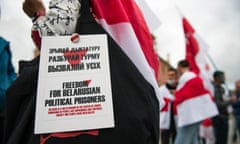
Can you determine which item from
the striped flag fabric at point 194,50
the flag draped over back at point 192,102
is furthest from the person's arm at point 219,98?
the flag draped over back at point 192,102

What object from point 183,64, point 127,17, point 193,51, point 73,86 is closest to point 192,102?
point 183,64

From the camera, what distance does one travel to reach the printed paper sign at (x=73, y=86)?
3.17 ft

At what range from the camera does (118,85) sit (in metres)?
1.03

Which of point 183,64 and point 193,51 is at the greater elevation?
point 193,51

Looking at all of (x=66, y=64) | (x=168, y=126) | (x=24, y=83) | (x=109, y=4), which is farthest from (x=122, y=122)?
(x=168, y=126)

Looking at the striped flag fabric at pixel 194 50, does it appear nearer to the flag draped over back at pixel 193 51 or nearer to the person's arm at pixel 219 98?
the flag draped over back at pixel 193 51

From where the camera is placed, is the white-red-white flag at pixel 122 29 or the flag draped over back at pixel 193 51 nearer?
the white-red-white flag at pixel 122 29

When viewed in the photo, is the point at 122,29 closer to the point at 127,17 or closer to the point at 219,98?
the point at 127,17

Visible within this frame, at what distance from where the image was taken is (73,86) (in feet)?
3.31

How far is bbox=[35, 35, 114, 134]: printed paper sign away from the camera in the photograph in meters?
0.97

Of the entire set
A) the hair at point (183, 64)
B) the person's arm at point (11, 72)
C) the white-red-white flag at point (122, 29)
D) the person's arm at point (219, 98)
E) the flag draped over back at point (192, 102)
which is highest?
the white-red-white flag at point (122, 29)

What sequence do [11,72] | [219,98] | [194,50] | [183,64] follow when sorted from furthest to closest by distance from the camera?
1. [219,98]
2. [194,50]
3. [183,64]
4. [11,72]

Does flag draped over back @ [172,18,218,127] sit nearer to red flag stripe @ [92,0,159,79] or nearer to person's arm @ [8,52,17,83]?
person's arm @ [8,52,17,83]

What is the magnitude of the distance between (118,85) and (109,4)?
0.41 meters
